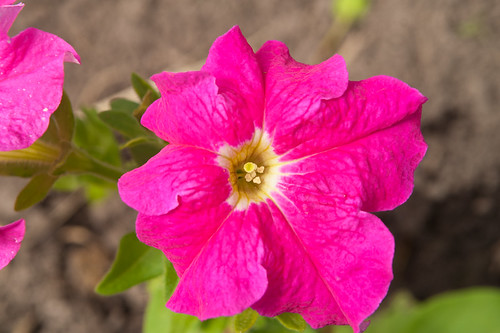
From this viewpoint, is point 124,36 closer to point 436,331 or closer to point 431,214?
point 431,214

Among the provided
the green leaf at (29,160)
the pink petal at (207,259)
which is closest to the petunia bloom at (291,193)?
the pink petal at (207,259)

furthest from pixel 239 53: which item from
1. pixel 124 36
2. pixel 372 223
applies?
pixel 124 36

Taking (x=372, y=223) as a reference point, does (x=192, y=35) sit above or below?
below

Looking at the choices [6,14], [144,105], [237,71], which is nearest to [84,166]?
[144,105]

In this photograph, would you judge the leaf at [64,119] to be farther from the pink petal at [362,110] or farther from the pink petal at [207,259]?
the pink petal at [362,110]

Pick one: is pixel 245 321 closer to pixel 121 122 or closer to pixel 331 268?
pixel 331 268
